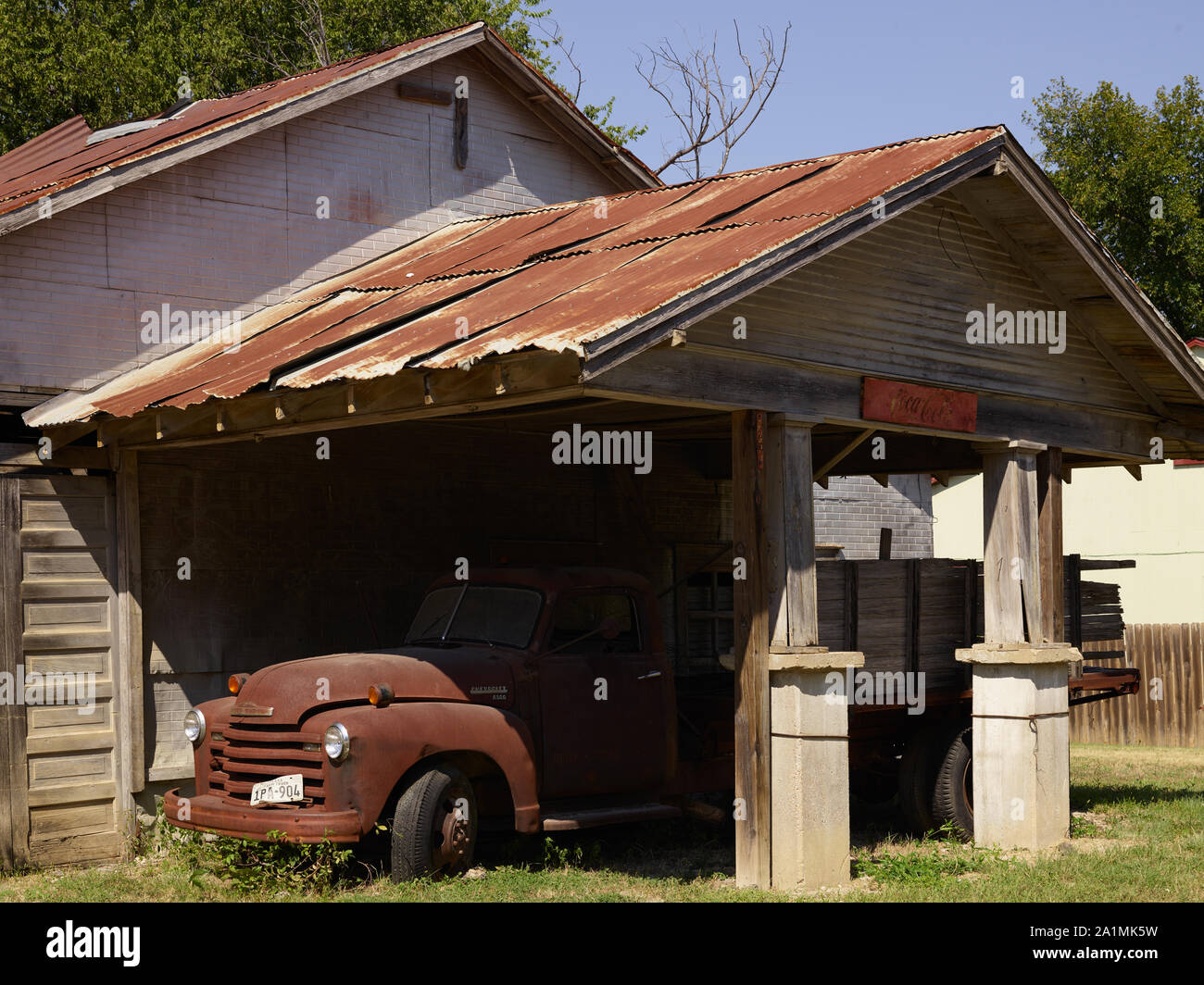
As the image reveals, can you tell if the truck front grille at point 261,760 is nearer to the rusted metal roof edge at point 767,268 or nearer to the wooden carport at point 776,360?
the wooden carport at point 776,360

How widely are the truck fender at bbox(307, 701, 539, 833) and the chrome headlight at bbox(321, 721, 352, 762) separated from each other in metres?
0.04

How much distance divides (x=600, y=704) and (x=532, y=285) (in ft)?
9.67

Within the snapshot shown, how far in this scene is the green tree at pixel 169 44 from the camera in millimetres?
28094

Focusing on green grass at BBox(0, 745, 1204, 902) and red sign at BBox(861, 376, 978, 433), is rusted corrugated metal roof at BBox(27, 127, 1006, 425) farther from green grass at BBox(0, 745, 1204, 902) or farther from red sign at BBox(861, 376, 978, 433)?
→ green grass at BBox(0, 745, 1204, 902)

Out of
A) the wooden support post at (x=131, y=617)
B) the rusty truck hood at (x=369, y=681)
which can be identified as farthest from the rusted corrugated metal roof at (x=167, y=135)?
the rusty truck hood at (x=369, y=681)

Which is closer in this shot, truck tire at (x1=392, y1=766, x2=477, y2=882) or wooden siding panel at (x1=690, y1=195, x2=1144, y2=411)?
truck tire at (x1=392, y1=766, x2=477, y2=882)

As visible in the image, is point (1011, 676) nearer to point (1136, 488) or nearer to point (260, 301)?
point (260, 301)

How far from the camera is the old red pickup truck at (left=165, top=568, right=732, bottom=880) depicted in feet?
28.6

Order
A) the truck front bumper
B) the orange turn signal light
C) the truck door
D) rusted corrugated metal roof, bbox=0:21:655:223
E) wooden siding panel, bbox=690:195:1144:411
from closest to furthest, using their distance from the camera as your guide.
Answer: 1. the truck front bumper
2. the orange turn signal light
3. wooden siding panel, bbox=690:195:1144:411
4. the truck door
5. rusted corrugated metal roof, bbox=0:21:655:223

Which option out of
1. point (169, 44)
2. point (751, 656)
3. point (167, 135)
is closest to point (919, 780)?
point (751, 656)

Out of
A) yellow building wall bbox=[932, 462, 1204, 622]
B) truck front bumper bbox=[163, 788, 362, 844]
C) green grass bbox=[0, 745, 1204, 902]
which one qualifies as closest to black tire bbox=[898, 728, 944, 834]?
green grass bbox=[0, 745, 1204, 902]

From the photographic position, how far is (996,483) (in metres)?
11.0

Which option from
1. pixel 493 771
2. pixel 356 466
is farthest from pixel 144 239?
pixel 493 771

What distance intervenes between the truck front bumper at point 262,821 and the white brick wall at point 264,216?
3.49 metres
